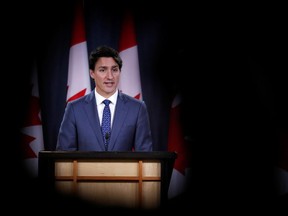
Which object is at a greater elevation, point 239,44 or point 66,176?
point 239,44

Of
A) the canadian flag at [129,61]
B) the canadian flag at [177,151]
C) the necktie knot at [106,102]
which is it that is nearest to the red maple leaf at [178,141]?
the canadian flag at [177,151]

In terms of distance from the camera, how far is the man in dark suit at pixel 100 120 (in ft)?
8.89

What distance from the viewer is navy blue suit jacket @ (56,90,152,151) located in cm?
271

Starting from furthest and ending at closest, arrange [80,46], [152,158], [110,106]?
1. [80,46]
2. [110,106]
3. [152,158]

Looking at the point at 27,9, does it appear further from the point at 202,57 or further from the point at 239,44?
the point at 239,44

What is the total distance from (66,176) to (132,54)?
1.61 m

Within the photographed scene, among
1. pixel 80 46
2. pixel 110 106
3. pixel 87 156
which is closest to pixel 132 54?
pixel 80 46

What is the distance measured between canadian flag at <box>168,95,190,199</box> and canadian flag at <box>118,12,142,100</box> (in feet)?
1.02

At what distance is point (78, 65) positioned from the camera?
3434 millimetres

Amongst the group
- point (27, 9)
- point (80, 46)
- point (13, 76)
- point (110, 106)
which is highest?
point (27, 9)

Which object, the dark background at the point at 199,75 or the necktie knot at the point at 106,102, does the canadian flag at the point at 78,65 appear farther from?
the necktie knot at the point at 106,102

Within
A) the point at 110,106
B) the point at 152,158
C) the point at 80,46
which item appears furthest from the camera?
the point at 80,46

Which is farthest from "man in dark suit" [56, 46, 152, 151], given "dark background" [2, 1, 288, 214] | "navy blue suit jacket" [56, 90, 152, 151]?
"dark background" [2, 1, 288, 214]

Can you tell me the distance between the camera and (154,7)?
11.6 feet
